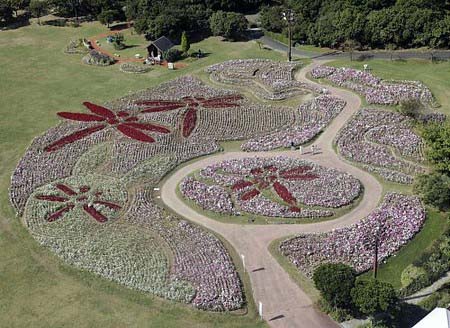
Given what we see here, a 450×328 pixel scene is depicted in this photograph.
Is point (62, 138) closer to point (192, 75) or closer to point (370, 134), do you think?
point (192, 75)

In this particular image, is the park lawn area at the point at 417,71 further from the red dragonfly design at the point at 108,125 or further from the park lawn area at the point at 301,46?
the red dragonfly design at the point at 108,125

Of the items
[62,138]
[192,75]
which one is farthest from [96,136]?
[192,75]

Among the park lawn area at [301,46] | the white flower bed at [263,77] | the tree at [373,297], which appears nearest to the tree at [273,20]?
the park lawn area at [301,46]

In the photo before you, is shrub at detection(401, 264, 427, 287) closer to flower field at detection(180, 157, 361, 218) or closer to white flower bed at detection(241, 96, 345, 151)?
flower field at detection(180, 157, 361, 218)

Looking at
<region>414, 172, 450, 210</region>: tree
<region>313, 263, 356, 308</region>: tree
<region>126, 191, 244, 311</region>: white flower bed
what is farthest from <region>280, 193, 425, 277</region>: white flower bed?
<region>126, 191, 244, 311</region>: white flower bed

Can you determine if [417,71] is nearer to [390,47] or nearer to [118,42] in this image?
Answer: [390,47]

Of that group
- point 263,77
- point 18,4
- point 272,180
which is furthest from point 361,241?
point 18,4
